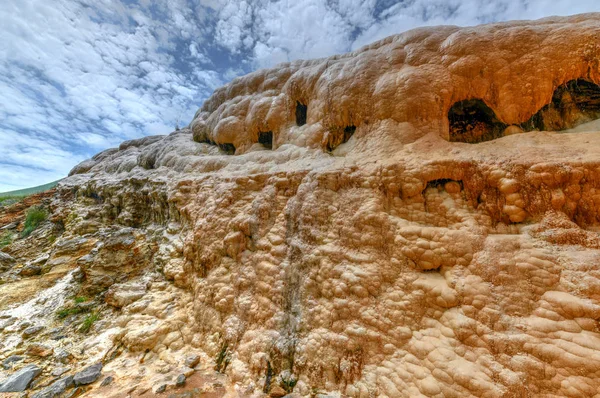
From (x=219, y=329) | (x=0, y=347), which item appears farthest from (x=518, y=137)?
(x=0, y=347)

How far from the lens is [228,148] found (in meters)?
9.47

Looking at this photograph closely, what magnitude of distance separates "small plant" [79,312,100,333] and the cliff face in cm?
23

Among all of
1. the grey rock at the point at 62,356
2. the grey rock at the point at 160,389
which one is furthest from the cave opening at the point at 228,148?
the grey rock at the point at 160,389

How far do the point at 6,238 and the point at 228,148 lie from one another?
1091 centimetres

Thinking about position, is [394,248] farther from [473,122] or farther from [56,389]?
[56,389]

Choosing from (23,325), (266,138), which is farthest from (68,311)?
(266,138)

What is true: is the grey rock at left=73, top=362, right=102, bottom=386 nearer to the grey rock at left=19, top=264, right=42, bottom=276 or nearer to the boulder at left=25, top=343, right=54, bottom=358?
the boulder at left=25, top=343, right=54, bottom=358

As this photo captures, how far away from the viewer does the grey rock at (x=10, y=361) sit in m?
4.50

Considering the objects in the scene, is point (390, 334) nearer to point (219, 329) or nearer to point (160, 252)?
point (219, 329)

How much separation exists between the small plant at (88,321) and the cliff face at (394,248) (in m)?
0.23

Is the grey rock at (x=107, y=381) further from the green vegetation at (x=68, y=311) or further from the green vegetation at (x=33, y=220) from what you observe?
the green vegetation at (x=33, y=220)

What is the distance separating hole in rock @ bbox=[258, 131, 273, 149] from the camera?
Result: 831 cm

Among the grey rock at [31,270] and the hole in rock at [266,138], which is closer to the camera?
the grey rock at [31,270]

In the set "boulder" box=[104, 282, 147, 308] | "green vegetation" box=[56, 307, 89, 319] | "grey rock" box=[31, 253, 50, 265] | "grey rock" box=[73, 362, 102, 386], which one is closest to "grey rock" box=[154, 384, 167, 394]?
"grey rock" box=[73, 362, 102, 386]
